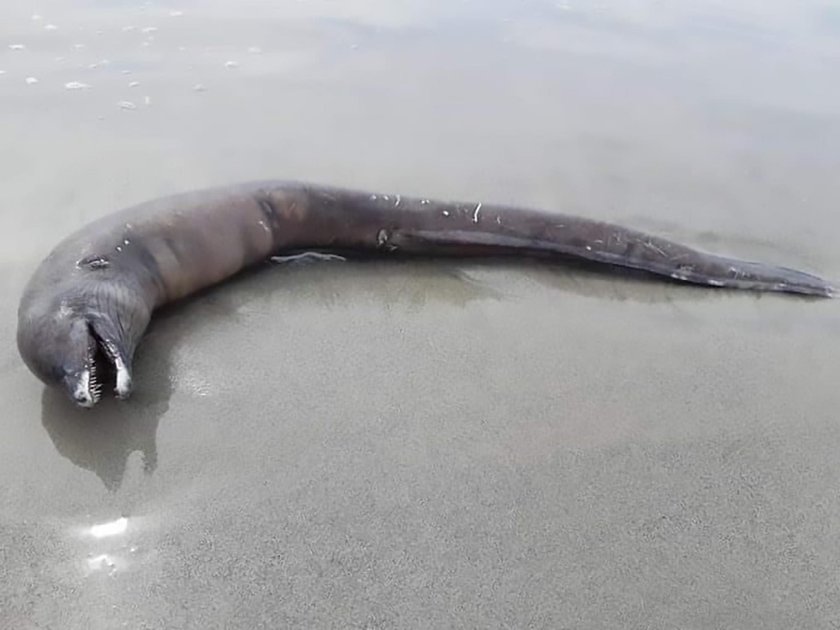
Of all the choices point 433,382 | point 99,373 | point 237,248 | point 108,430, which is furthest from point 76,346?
point 433,382

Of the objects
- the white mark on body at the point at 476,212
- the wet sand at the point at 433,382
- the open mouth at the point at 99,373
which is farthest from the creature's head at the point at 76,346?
the white mark on body at the point at 476,212

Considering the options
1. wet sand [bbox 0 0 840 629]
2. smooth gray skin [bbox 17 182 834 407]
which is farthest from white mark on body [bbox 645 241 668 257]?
wet sand [bbox 0 0 840 629]

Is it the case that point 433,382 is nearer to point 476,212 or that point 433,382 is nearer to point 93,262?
point 476,212

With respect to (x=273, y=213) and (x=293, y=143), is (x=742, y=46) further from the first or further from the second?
(x=273, y=213)

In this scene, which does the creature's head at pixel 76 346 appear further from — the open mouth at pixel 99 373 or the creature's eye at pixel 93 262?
the creature's eye at pixel 93 262

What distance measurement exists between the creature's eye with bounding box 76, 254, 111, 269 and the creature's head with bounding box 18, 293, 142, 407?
158 mm

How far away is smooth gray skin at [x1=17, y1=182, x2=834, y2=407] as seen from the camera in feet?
7.28

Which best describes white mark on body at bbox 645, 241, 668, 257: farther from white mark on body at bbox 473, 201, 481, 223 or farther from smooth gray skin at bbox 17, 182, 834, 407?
white mark on body at bbox 473, 201, 481, 223

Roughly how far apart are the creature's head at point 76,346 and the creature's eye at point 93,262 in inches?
6.2

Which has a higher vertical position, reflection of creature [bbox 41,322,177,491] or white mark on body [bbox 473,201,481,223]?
white mark on body [bbox 473,201,481,223]

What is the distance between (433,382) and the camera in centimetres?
246

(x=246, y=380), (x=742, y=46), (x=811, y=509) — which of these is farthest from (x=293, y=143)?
(x=742, y=46)

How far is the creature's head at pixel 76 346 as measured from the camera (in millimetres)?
2115

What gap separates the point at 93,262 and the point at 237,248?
51cm
